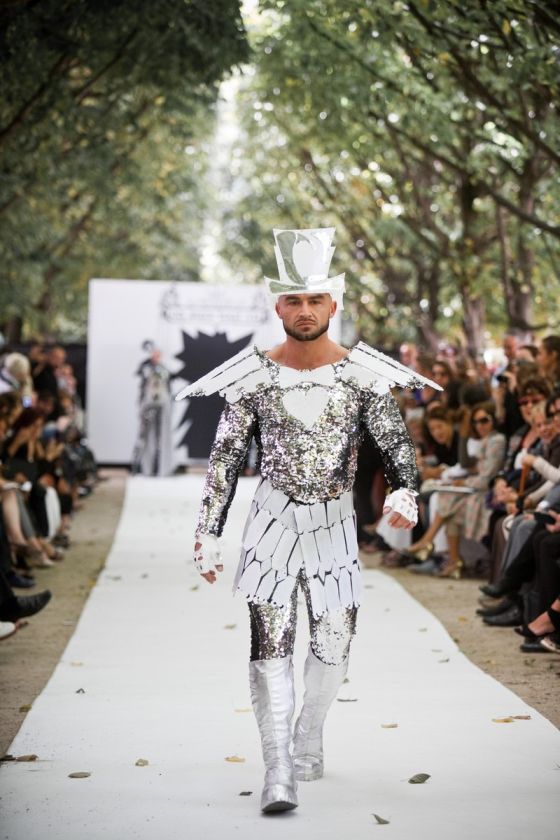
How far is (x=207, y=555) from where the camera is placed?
535cm

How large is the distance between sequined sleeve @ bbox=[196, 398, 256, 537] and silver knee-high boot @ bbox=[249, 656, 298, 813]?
0.55 metres

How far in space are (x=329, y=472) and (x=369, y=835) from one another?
1259mm

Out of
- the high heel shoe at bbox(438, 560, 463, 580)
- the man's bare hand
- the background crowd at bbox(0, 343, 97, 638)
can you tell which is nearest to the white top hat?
the man's bare hand

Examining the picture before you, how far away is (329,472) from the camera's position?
5344 mm

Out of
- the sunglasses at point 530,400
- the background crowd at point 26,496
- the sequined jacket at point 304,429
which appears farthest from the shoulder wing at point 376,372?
the sunglasses at point 530,400

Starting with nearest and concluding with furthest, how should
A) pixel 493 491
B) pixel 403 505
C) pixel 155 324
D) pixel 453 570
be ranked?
pixel 403 505, pixel 493 491, pixel 453 570, pixel 155 324

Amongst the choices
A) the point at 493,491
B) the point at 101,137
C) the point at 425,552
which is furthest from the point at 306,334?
the point at 101,137

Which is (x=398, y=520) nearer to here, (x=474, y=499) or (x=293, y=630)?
(x=293, y=630)

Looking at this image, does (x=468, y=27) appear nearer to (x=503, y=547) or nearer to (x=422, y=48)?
(x=422, y=48)

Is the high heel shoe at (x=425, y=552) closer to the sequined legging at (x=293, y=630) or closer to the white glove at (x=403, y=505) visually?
the sequined legging at (x=293, y=630)

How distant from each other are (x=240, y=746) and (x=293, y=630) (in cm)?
90

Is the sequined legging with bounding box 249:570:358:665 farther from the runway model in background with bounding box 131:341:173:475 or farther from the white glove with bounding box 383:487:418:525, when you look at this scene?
the runway model in background with bounding box 131:341:173:475

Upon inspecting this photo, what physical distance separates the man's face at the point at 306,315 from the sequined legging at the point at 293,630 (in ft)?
2.77

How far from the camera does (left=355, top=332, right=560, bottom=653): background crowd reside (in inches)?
354
